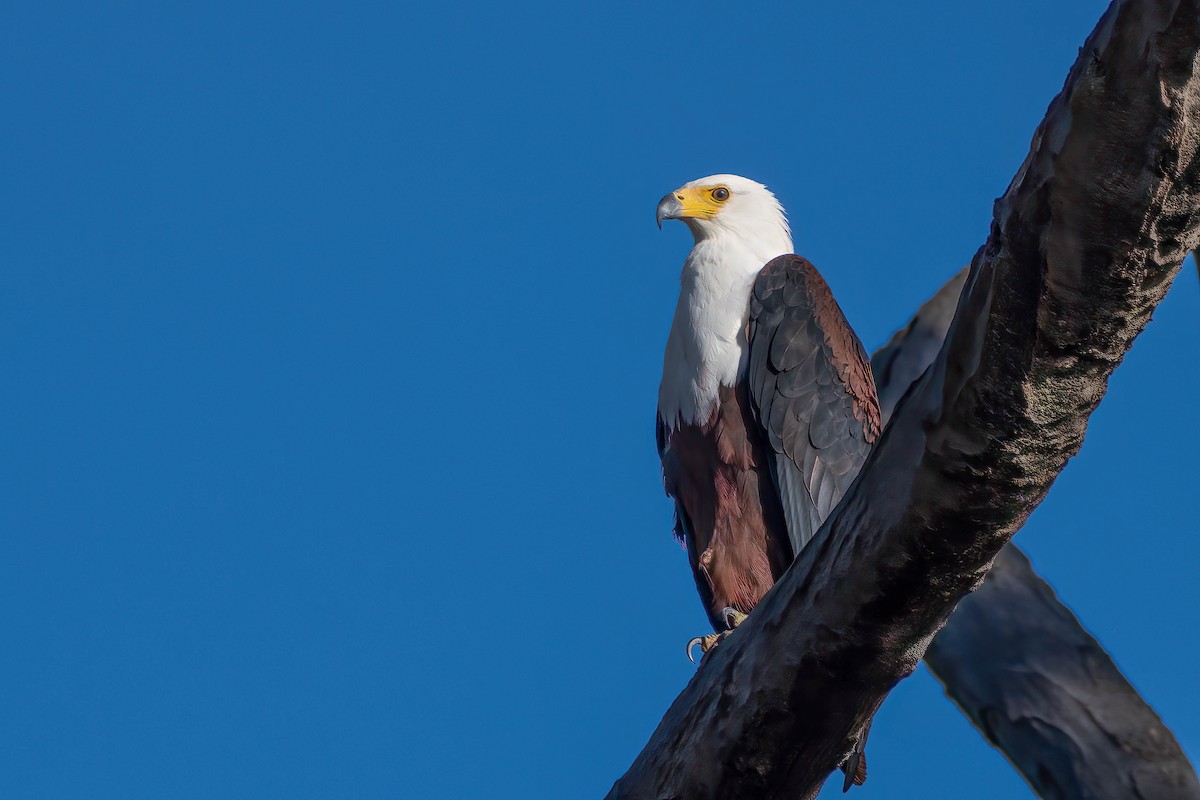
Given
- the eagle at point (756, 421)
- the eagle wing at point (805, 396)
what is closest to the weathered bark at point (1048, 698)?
the eagle wing at point (805, 396)

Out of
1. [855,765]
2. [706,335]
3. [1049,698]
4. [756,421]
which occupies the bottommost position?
[855,765]

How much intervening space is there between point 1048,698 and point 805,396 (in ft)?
8.42

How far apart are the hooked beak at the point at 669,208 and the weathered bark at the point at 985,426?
132 inches

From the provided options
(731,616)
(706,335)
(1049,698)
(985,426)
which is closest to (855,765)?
(731,616)

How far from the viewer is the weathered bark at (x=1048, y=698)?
5.95 meters

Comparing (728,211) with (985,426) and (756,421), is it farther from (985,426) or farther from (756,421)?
(985,426)

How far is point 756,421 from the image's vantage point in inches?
212

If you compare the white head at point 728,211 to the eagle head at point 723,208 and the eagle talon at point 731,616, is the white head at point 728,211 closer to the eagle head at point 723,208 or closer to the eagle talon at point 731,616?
the eagle head at point 723,208

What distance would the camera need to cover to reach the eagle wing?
529 centimetres

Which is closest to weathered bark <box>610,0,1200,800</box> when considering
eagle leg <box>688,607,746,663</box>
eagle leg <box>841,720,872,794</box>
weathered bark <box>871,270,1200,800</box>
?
eagle leg <box>841,720,872,794</box>

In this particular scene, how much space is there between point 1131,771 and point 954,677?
141 centimetres

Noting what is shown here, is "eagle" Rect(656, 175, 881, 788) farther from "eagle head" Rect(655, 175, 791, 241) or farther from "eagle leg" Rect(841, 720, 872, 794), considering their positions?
"eagle leg" Rect(841, 720, 872, 794)

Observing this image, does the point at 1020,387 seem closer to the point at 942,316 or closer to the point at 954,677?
the point at 954,677

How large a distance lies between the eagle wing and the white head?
0.66 m
